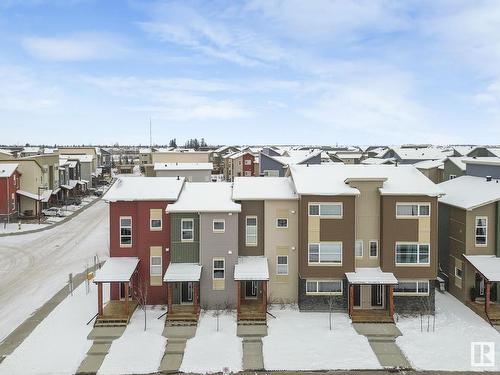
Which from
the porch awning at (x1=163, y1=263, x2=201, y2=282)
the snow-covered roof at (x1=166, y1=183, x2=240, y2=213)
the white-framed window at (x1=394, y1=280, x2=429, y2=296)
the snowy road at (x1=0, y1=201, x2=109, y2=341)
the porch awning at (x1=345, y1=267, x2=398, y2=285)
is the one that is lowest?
the snowy road at (x1=0, y1=201, x2=109, y2=341)

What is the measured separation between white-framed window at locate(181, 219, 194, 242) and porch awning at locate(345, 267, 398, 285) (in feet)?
32.4

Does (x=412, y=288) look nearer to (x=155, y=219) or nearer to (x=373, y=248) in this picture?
(x=373, y=248)

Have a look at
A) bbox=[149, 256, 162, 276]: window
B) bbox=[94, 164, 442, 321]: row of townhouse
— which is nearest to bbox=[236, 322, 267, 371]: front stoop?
bbox=[94, 164, 442, 321]: row of townhouse

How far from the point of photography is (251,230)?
29.1m

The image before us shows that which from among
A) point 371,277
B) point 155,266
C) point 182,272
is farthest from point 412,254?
point 155,266

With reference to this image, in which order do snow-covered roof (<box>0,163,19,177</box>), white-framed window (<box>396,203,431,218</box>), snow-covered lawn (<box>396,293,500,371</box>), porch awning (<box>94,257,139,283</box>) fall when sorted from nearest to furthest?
snow-covered lawn (<box>396,293,500,371</box>)
porch awning (<box>94,257,139,283</box>)
white-framed window (<box>396,203,431,218</box>)
snow-covered roof (<box>0,163,19,177</box>)

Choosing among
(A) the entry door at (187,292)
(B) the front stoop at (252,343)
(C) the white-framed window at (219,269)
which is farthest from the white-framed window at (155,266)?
(B) the front stoop at (252,343)

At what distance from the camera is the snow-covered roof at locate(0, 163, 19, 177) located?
192ft

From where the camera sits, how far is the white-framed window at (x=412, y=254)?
27734 millimetres

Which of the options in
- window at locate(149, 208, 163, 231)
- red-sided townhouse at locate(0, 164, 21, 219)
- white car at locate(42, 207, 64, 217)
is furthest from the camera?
white car at locate(42, 207, 64, 217)

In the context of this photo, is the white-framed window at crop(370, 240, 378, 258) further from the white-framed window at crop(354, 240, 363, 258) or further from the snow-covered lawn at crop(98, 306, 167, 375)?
the snow-covered lawn at crop(98, 306, 167, 375)

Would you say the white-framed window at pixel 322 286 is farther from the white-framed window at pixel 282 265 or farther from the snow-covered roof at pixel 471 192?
the snow-covered roof at pixel 471 192

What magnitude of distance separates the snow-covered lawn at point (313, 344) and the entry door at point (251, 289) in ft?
7.80

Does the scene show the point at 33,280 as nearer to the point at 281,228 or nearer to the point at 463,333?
the point at 281,228
